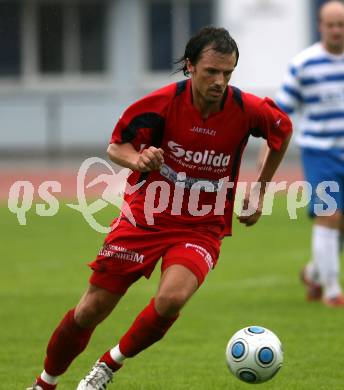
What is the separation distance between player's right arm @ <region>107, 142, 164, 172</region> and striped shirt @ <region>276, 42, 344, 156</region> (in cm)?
372

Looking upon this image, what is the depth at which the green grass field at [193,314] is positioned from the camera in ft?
23.5

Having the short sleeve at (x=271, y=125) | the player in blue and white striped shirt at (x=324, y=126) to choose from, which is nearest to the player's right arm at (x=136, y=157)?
the short sleeve at (x=271, y=125)

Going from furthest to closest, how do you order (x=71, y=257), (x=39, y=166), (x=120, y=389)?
(x=39, y=166), (x=71, y=257), (x=120, y=389)

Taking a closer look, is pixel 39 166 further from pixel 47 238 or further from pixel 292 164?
pixel 47 238

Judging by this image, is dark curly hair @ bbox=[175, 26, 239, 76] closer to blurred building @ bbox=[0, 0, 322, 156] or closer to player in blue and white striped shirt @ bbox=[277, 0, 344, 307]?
player in blue and white striped shirt @ bbox=[277, 0, 344, 307]

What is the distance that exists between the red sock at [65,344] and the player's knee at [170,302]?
0.50 meters

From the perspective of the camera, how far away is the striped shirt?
9.72 meters

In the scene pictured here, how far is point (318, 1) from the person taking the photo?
94.8 ft

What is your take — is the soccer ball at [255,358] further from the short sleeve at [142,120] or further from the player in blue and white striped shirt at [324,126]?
the player in blue and white striped shirt at [324,126]

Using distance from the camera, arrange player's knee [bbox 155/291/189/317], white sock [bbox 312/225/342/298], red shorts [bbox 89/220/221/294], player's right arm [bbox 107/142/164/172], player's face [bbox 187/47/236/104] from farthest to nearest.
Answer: white sock [bbox 312/225/342/298] → red shorts [bbox 89/220/221/294] → player's face [bbox 187/47/236/104] → player's knee [bbox 155/291/189/317] → player's right arm [bbox 107/142/164/172]

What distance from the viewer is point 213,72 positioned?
612cm

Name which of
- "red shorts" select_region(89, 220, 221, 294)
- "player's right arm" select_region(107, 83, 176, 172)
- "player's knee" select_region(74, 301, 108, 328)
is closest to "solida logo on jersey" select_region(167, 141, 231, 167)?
"player's right arm" select_region(107, 83, 176, 172)

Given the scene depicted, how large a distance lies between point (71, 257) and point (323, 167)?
428cm

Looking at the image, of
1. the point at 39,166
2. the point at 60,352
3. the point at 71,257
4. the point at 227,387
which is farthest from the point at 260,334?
the point at 39,166
